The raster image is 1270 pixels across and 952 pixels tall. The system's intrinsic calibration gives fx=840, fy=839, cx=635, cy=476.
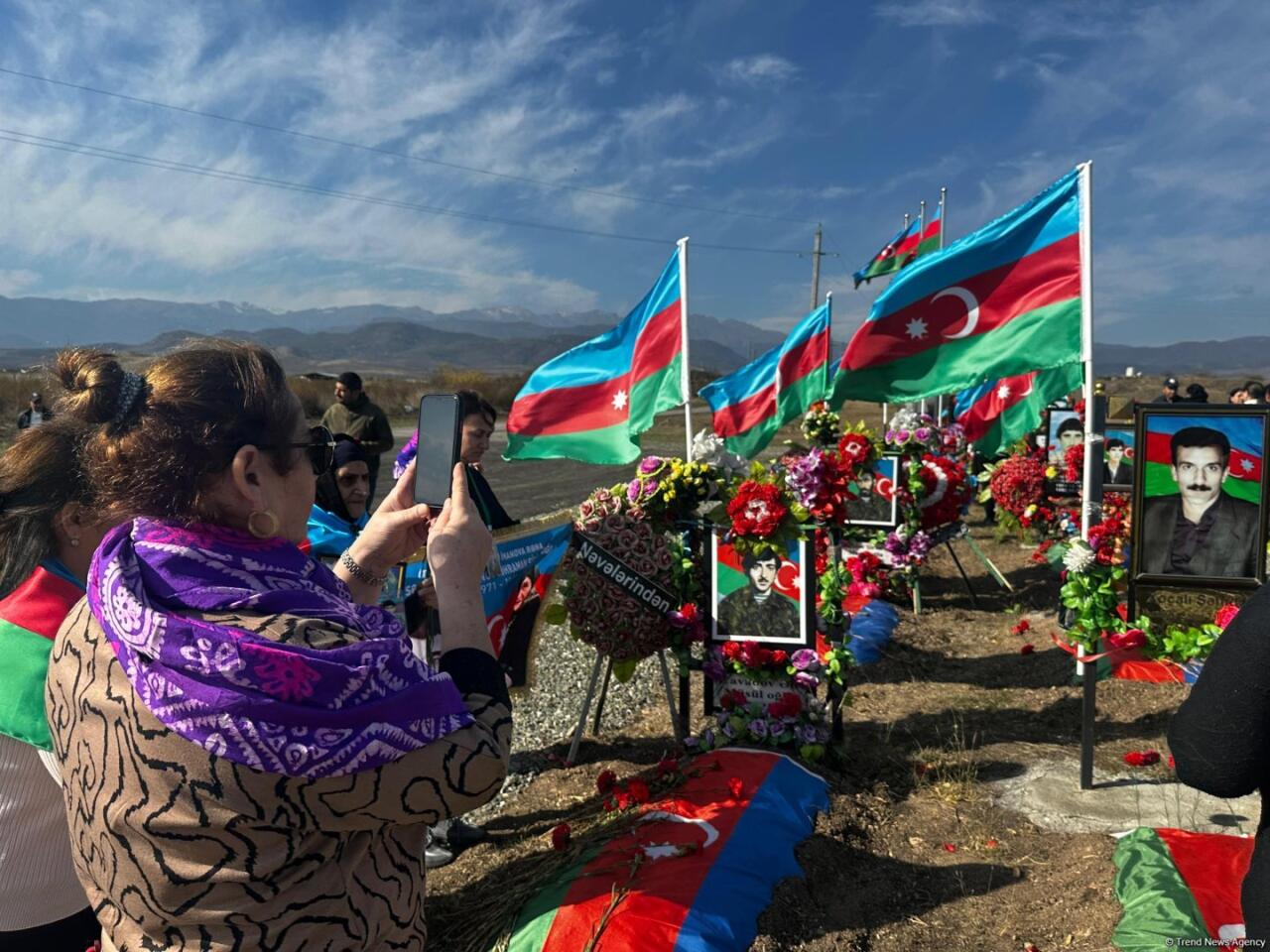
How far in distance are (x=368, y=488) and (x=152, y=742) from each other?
318cm

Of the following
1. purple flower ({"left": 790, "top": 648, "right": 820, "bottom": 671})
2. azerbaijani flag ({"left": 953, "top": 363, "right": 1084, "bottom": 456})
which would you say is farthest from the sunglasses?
azerbaijani flag ({"left": 953, "top": 363, "right": 1084, "bottom": 456})

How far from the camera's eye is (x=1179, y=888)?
3250mm

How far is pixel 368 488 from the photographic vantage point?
434cm

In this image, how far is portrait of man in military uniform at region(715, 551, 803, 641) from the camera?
15.4ft

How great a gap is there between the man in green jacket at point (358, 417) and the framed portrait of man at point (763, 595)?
4.83 metres

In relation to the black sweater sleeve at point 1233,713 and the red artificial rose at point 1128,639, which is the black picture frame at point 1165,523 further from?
the black sweater sleeve at point 1233,713

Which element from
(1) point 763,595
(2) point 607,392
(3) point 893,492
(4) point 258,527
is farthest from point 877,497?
(4) point 258,527

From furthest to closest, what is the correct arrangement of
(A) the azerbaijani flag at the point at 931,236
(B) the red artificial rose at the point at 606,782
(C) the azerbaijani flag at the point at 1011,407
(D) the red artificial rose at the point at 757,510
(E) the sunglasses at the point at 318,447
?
(A) the azerbaijani flag at the point at 931,236
(C) the azerbaijani flag at the point at 1011,407
(D) the red artificial rose at the point at 757,510
(B) the red artificial rose at the point at 606,782
(E) the sunglasses at the point at 318,447

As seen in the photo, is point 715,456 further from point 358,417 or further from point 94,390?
point 358,417

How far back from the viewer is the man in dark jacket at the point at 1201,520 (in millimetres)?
4059

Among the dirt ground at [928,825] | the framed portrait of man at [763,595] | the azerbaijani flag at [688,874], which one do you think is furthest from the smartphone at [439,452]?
the framed portrait of man at [763,595]

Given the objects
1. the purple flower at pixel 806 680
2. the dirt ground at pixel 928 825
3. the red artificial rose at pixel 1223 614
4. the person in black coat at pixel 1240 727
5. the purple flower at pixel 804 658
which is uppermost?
the person in black coat at pixel 1240 727

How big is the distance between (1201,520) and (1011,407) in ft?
18.1

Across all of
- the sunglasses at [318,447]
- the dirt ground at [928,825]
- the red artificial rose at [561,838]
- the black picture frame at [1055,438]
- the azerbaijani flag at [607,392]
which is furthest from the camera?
the black picture frame at [1055,438]
